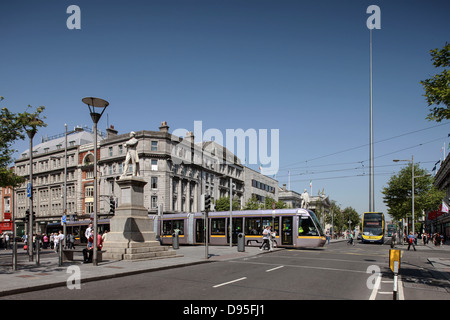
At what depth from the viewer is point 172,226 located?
35.4m

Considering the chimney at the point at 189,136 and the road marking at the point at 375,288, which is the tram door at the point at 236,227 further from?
the chimney at the point at 189,136

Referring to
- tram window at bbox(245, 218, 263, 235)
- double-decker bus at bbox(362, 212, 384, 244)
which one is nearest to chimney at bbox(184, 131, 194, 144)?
double-decker bus at bbox(362, 212, 384, 244)

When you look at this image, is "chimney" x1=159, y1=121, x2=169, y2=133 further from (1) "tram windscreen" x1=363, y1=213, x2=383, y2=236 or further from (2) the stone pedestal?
(2) the stone pedestal

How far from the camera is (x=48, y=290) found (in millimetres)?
10164

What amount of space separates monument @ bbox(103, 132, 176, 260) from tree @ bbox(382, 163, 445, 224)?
47482 millimetres

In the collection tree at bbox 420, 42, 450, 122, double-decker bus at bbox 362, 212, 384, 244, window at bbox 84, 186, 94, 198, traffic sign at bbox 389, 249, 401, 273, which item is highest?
tree at bbox 420, 42, 450, 122

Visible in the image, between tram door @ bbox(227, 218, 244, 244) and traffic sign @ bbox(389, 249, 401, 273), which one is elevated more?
traffic sign @ bbox(389, 249, 401, 273)

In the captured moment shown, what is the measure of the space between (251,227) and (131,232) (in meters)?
14.2

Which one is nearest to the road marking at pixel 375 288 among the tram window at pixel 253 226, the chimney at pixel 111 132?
the tram window at pixel 253 226

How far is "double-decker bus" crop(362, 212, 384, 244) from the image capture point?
40312 millimetres

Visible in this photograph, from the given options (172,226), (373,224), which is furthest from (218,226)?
(373,224)

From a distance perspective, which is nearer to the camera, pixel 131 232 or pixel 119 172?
pixel 131 232

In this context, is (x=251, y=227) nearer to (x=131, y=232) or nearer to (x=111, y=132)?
(x=131, y=232)

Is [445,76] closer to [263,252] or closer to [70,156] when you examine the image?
[263,252]
